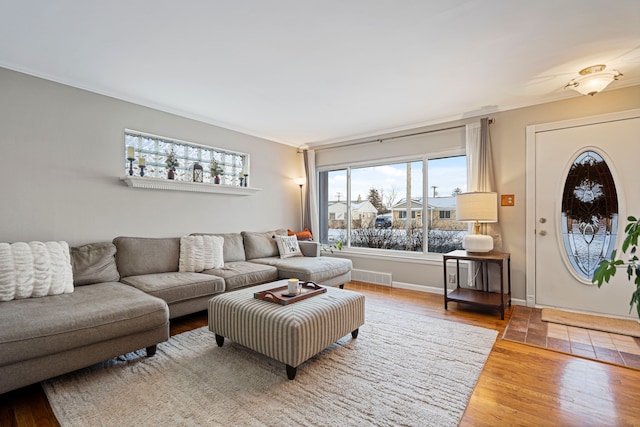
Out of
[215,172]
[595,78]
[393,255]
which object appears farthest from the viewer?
[393,255]

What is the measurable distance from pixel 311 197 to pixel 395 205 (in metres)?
1.51

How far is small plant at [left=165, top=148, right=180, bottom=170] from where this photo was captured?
3695 mm

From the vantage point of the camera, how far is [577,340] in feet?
8.44

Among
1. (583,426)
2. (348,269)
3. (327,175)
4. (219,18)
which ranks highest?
(219,18)

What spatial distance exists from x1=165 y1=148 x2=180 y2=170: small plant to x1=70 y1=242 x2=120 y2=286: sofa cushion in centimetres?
118

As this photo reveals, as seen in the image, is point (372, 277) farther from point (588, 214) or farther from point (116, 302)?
point (116, 302)

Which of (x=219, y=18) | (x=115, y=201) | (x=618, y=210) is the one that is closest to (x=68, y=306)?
(x=115, y=201)

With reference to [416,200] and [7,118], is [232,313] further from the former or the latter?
[416,200]

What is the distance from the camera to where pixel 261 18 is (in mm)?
2006

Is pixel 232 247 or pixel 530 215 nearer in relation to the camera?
pixel 530 215

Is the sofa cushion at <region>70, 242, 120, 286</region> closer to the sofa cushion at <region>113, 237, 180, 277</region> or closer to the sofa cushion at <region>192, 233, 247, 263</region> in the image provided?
the sofa cushion at <region>113, 237, 180, 277</region>

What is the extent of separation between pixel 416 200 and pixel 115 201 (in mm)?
3889

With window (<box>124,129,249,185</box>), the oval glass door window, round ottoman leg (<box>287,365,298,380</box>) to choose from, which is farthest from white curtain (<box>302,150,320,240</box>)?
the oval glass door window

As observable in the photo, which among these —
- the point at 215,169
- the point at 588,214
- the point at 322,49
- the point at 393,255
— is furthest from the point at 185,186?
the point at 588,214
